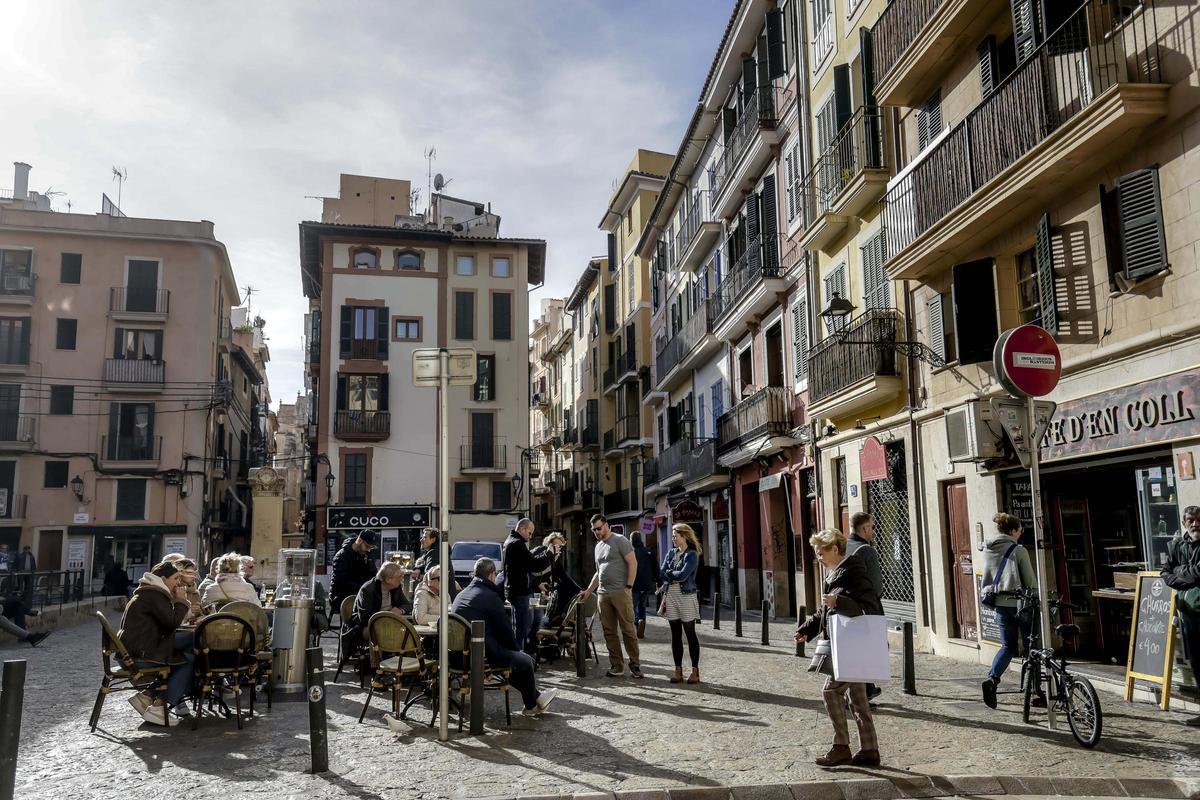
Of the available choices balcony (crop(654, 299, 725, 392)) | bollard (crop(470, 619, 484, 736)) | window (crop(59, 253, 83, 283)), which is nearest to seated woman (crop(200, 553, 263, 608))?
bollard (crop(470, 619, 484, 736))

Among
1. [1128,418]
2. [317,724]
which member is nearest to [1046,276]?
[1128,418]

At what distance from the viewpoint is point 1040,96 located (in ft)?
37.3

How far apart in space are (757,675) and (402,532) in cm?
3262

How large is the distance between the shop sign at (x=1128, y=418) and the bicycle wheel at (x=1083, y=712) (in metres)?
3.08

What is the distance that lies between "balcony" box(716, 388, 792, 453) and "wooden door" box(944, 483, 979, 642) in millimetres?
7687

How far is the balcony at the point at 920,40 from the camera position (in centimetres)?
1352

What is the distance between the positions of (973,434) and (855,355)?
424cm

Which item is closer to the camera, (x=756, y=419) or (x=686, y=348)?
(x=756, y=419)

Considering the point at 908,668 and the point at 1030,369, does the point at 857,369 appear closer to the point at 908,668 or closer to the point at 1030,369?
the point at 908,668

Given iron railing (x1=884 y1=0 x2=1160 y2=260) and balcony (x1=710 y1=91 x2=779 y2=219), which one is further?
→ balcony (x1=710 y1=91 x2=779 y2=219)

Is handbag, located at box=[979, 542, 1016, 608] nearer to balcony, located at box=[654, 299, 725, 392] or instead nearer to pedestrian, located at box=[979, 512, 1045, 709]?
pedestrian, located at box=[979, 512, 1045, 709]

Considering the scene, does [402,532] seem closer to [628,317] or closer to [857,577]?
[628,317]

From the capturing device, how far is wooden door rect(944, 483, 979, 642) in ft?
46.1

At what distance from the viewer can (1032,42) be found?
1179 cm
